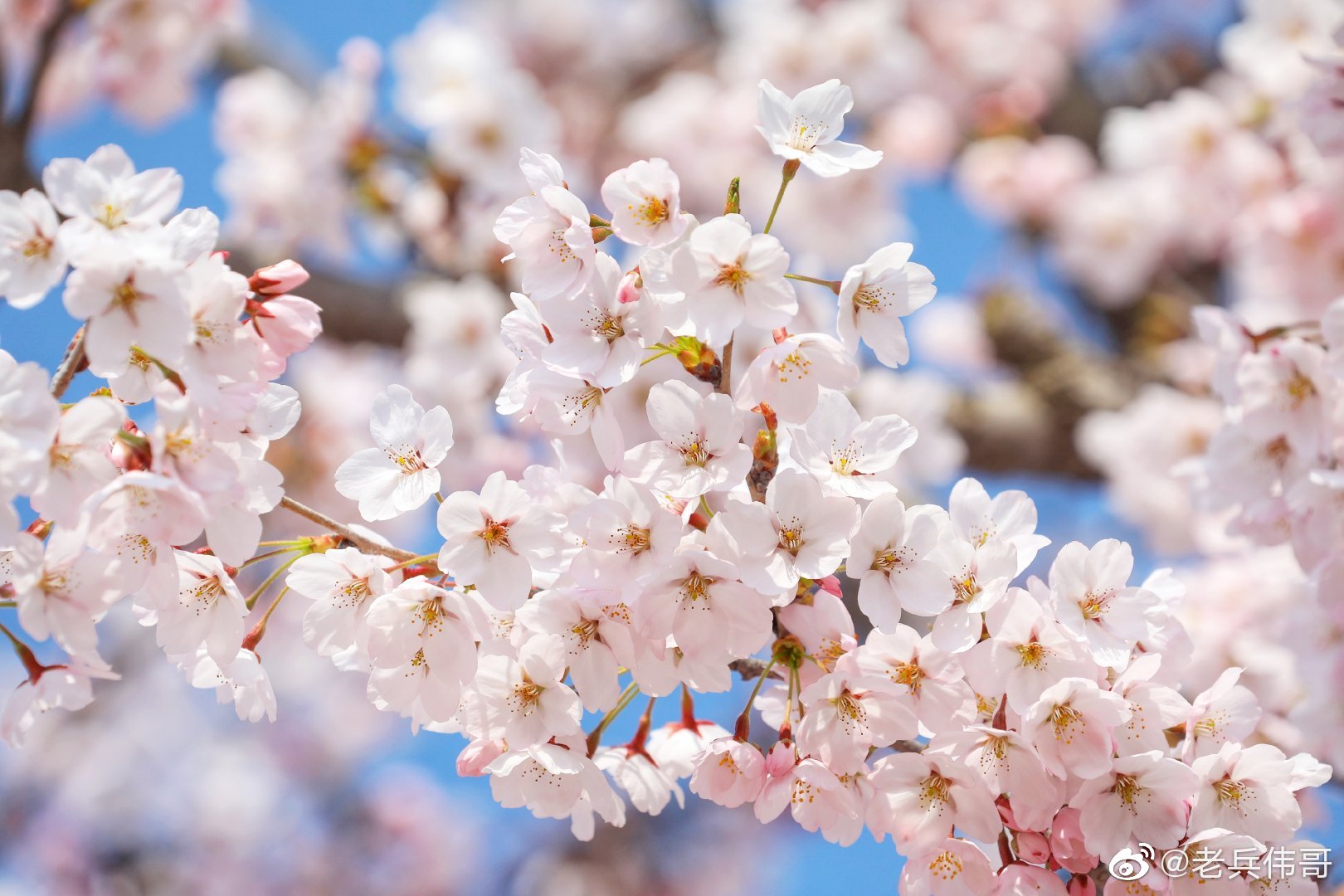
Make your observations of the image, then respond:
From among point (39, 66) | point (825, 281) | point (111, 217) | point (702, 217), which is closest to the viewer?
point (111, 217)

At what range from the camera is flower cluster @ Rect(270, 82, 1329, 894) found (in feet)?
2.92

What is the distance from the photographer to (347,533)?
0.98m

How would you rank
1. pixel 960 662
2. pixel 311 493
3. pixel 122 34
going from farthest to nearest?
1. pixel 311 493
2. pixel 122 34
3. pixel 960 662

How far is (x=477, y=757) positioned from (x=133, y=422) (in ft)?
1.44

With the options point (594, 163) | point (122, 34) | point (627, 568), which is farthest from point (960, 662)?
point (594, 163)

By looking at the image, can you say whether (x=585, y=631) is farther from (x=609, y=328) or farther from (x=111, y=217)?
(x=111, y=217)

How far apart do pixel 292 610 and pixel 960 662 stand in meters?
3.79

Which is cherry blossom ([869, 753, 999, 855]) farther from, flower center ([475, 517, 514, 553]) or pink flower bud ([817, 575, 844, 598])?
flower center ([475, 517, 514, 553])

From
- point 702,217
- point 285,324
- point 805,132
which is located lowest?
point 702,217

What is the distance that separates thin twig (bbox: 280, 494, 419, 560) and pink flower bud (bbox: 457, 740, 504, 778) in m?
0.19

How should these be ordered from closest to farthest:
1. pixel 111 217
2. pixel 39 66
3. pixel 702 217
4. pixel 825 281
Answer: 1. pixel 111 217
2. pixel 825 281
3. pixel 39 66
4. pixel 702 217

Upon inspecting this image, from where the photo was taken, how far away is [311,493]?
11.5ft

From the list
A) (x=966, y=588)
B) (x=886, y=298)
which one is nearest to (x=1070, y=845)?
(x=966, y=588)

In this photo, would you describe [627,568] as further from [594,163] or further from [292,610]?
[594,163]
